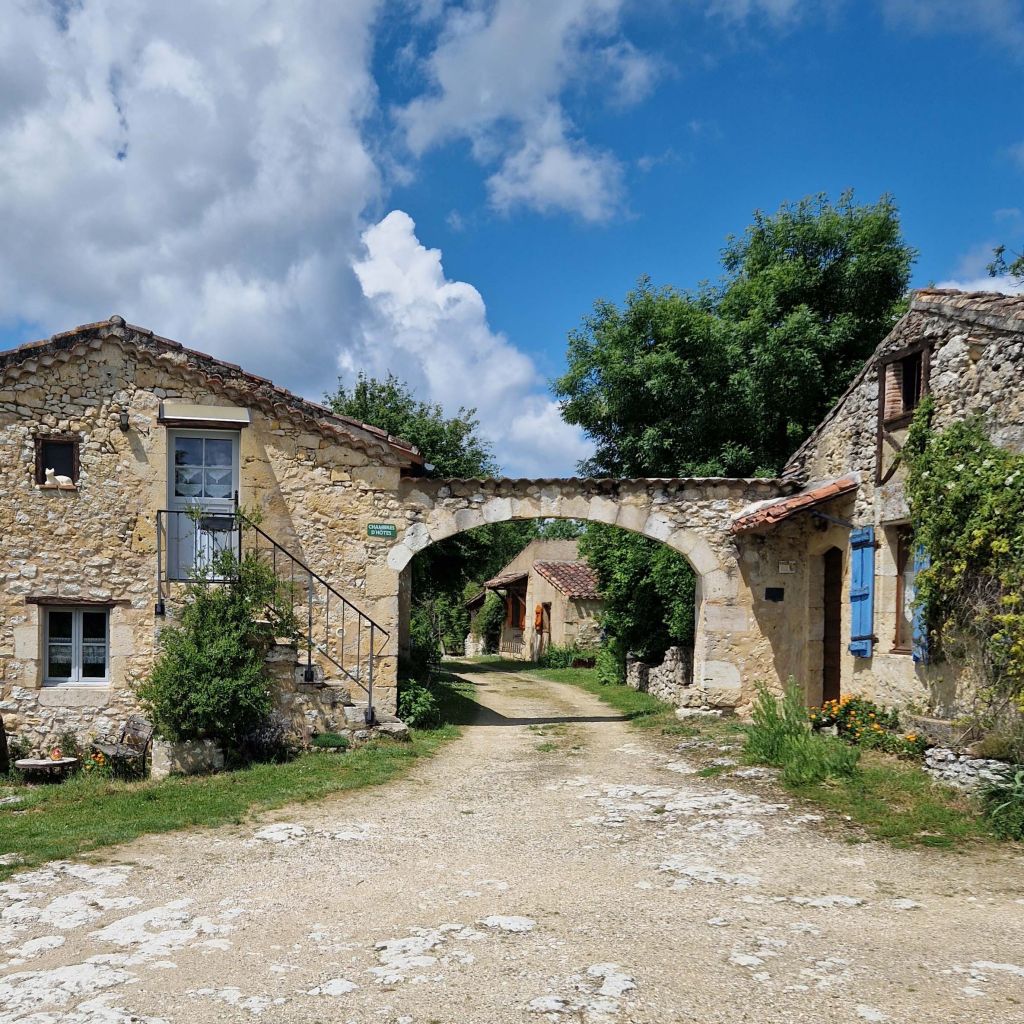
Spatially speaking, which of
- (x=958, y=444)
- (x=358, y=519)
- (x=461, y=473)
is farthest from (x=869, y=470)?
(x=461, y=473)

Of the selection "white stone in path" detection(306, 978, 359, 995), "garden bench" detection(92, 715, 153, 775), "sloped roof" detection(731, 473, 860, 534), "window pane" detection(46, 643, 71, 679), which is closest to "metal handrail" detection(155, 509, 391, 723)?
"window pane" detection(46, 643, 71, 679)

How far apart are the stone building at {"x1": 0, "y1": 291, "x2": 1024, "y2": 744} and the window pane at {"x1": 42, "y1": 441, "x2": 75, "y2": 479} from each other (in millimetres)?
19

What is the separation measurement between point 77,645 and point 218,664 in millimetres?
2540

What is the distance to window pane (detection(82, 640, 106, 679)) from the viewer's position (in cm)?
1112

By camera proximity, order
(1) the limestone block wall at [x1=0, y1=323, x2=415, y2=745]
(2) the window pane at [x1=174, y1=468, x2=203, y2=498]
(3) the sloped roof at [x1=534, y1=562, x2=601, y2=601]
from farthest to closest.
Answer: (3) the sloped roof at [x1=534, y1=562, x2=601, y2=601] < (2) the window pane at [x1=174, y1=468, x2=203, y2=498] < (1) the limestone block wall at [x1=0, y1=323, x2=415, y2=745]

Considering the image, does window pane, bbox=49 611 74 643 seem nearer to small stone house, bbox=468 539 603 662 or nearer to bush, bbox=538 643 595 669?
small stone house, bbox=468 539 603 662

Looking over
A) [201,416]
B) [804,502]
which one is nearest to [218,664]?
[201,416]

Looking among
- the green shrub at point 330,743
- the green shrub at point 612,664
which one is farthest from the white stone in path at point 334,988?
the green shrub at point 612,664

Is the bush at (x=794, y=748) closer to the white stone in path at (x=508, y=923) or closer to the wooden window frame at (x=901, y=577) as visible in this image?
the wooden window frame at (x=901, y=577)

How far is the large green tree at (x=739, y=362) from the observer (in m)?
15.4

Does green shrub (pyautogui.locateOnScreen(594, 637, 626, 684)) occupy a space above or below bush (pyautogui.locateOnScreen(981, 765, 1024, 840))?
below

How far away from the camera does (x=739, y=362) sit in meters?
15.8

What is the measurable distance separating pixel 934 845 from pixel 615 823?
2570 mm

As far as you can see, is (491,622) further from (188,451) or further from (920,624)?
(920,624)
